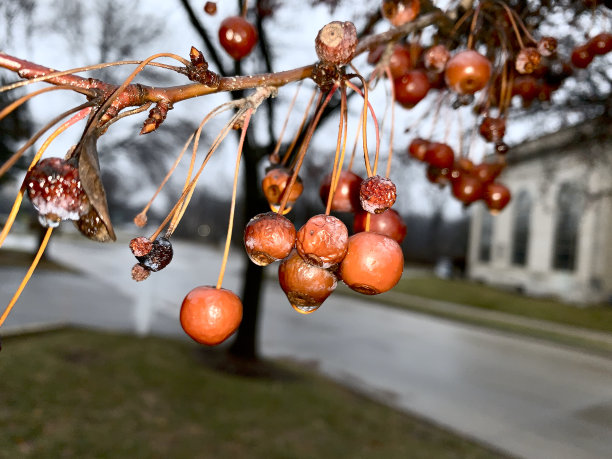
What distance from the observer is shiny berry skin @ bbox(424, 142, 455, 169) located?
62.4 inches

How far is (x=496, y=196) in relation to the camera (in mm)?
1647

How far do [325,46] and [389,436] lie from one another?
5.79 m

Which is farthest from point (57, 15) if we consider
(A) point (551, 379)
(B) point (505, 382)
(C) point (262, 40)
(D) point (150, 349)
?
(A) point (551, 379)

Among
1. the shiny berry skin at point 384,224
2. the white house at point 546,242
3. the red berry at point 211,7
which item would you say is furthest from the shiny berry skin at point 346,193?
the white house at point 546,242

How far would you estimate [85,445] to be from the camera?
183 inches

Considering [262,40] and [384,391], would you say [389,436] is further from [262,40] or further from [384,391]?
[262,40]

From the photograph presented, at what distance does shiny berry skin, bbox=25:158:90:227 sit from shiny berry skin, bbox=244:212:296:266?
319mm

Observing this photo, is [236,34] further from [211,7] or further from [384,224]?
[384,224]

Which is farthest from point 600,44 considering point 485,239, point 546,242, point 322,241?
point 485,239

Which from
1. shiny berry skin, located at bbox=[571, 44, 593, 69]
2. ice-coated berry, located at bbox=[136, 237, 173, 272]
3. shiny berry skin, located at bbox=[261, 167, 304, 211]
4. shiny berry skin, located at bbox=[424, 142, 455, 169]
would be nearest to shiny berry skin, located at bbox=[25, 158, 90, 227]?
ice-coated berry, located at bbox=[136, 237, 173, 272]

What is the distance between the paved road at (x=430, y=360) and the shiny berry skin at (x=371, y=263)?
20.3ft

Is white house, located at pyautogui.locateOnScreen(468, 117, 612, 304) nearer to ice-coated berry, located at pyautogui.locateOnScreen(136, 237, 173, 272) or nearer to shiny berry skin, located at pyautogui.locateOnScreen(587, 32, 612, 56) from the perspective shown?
shiny berry skin, located at pyautogui.locateOnScreen(587, 32, 612, 56)

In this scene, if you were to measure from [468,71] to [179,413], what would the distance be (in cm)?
553

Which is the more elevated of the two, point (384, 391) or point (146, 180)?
point (146, 180)
